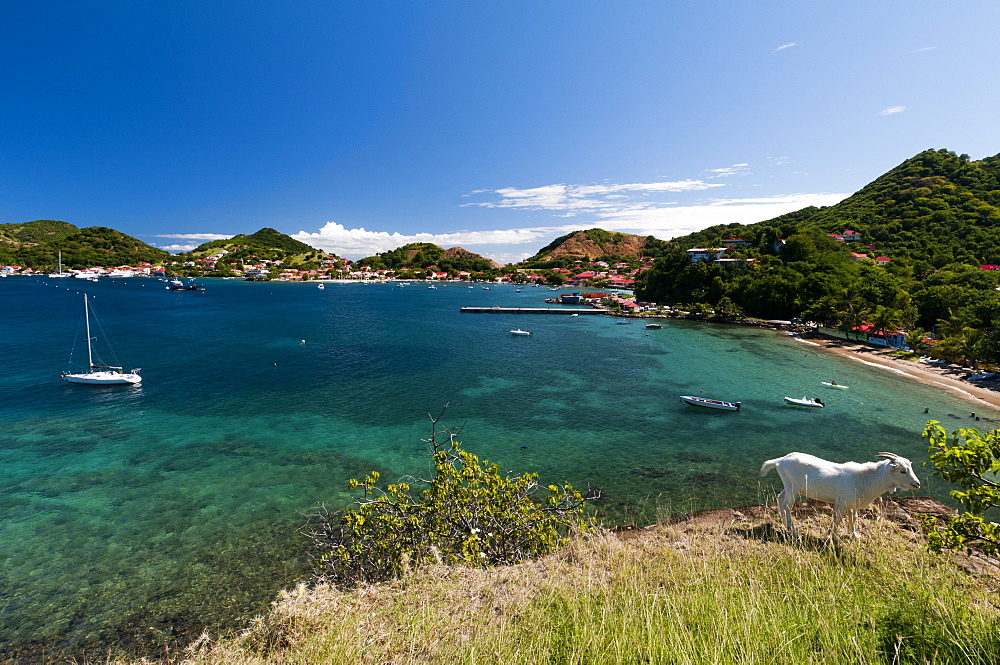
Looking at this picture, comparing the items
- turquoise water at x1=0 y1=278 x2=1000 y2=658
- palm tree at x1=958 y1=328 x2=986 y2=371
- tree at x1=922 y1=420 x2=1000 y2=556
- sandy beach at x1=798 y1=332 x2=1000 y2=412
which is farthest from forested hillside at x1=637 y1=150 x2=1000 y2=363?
tree at x1=922 y1=420 x2=1000 y2=556

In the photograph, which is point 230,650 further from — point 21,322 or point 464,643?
point 21,322

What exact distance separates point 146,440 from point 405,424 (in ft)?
44.2

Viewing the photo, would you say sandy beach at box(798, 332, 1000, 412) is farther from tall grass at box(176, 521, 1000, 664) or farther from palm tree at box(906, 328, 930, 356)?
tall grass at box(176, 521, 1000, 664)

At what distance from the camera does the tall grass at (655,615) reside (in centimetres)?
412

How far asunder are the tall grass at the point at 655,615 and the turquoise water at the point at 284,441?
281 inches

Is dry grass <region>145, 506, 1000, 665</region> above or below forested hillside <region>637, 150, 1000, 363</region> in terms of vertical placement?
below

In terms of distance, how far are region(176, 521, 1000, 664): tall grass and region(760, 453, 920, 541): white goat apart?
1.11 metres

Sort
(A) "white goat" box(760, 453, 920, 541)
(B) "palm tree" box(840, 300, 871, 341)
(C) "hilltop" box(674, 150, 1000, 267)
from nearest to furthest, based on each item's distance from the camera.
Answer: (A) "white goat" box(760, 453, 920, 541), (B) "palm tree" box(840, 300, 871, 341), (C) "hilltop" box(674, 150, 1000, 267)

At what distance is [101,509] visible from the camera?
49.5 ft

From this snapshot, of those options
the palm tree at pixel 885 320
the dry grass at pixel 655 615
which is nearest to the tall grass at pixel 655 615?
the dry grass at pixel 655 615

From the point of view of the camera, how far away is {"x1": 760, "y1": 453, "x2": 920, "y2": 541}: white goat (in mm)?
8219

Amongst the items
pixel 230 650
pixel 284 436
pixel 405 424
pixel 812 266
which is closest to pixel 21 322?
pixel 284 436

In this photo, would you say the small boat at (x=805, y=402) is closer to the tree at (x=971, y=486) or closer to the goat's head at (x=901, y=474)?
the goat's head at (x=901, y=474)

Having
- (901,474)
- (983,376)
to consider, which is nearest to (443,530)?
(901,474)
